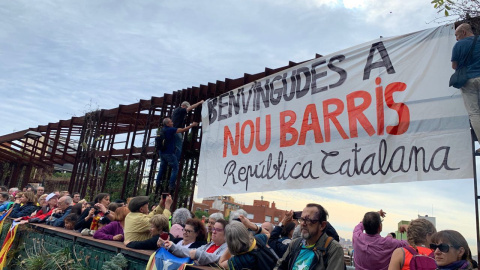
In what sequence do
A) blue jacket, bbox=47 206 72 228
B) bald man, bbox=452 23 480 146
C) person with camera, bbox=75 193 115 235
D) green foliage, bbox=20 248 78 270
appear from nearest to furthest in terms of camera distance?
bald man, bbox=452 23 480 146, green foliage, bbox=20 248 78 270, person with camera, bbox=75 193 115 235, blue jacket, bbox=47 206 72 228

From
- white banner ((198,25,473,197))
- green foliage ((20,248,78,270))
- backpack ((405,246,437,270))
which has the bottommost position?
green foliage ((20,248,78,270))

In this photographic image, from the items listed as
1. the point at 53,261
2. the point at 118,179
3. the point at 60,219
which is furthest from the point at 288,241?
the point at 118,179

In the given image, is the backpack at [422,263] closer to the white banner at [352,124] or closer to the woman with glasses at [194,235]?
the white banner at [352,124]

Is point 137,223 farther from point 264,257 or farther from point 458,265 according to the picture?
point 458,265

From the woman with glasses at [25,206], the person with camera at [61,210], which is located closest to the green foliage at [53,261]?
the person with camera at [61,210]

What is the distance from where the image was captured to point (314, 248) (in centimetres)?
337

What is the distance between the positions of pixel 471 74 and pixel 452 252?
1.68 m

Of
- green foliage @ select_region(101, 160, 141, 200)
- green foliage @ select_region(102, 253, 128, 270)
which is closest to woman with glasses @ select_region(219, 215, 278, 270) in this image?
green foliage @ select_region(102, 253, 128, 270)

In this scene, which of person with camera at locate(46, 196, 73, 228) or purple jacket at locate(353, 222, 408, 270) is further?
person with camera at locate(46, 196, 73, 228)

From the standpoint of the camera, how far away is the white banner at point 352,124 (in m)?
4.24

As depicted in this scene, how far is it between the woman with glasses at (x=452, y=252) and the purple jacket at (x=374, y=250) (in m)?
1.09

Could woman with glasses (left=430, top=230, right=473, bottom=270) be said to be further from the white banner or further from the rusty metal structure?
the rusty metal structure

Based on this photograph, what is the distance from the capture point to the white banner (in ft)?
13.9

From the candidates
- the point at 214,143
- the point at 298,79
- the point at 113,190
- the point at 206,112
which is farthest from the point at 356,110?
the point at 113,190
